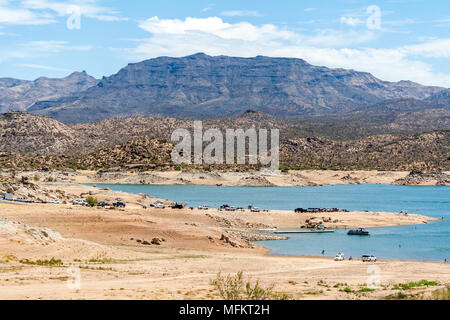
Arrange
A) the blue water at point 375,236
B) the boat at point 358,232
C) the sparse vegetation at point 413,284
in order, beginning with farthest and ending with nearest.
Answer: the boat at point 358,232
the blue water at point 375,236
the sparse vegetation at point 413,284

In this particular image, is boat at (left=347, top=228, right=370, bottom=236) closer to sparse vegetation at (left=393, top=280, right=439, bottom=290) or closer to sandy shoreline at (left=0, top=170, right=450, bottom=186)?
sparse vegetation at (left=393, top=280, right=439, bottom=290)

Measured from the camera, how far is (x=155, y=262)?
43.0 meters

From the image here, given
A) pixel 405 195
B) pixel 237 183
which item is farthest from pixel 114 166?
pixel 405 195

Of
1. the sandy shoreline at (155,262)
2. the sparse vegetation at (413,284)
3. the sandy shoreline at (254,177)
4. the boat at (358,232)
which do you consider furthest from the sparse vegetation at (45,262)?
the sandy shoreline at (254,177)

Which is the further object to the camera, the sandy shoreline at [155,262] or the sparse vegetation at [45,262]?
the sparse vegetation at [45,262]

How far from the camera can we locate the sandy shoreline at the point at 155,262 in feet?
96.8

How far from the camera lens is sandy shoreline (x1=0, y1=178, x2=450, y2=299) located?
29516 mm

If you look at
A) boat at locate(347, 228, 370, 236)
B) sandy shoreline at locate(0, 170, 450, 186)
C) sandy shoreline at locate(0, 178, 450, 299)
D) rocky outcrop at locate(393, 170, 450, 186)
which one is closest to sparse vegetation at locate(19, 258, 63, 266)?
sandy shoreline at locate(0, 178, 450, 299)

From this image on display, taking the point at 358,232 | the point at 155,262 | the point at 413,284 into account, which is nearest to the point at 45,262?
the point at 155,262

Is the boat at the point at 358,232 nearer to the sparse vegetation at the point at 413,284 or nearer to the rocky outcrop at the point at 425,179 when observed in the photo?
the sparse vegetation at the point at 413,284

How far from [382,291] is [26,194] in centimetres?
6787

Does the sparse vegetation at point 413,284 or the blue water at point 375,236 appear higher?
the sparse vegetation at point 413,284

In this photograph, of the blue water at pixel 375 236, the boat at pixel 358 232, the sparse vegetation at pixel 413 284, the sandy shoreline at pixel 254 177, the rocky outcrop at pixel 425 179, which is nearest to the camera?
the sparse vegetation at pixel 413 284
